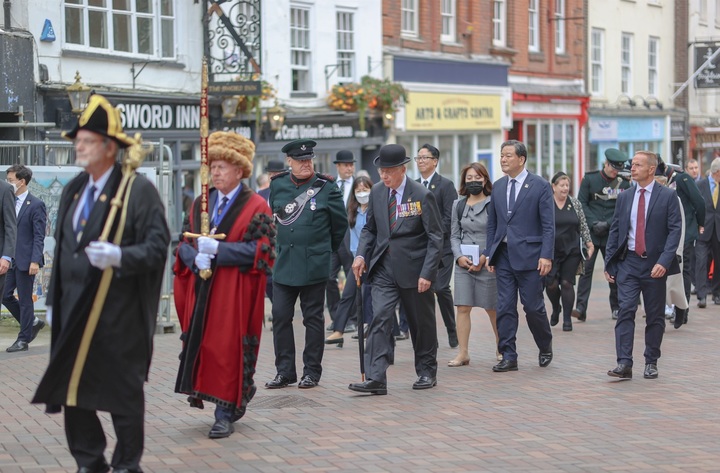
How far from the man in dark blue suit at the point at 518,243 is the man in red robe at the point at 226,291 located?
3.42 meters

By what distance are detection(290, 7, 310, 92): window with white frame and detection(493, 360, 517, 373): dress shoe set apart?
15060 millimetres

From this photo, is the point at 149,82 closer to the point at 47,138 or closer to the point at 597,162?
the point at 47,138

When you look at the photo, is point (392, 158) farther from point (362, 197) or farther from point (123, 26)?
point (123, 26)

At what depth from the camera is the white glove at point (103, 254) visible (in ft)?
21.5

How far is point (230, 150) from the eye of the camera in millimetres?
8641

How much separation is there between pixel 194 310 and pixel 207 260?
40cm

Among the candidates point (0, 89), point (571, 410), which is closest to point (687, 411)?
point (571, 410)

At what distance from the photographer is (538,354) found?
12867 mm

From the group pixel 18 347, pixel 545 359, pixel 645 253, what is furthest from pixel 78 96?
pixel 645 253

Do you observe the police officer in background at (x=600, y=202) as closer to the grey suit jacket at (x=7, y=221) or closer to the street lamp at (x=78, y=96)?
the grey suit jacket at (x=7, y=221)

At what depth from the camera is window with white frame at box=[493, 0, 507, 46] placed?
33.8m

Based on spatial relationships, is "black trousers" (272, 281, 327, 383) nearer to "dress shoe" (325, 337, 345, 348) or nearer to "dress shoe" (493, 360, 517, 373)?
"dress shoe" (493, 360, 517, 373)

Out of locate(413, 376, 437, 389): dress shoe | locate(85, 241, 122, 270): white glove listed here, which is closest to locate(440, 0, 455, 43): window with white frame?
locate(413, 376, 437, 389): dress shoe

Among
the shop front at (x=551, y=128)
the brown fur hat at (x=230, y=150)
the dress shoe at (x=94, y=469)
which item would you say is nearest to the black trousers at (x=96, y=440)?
the dress shoe at (x=94, y=469)
